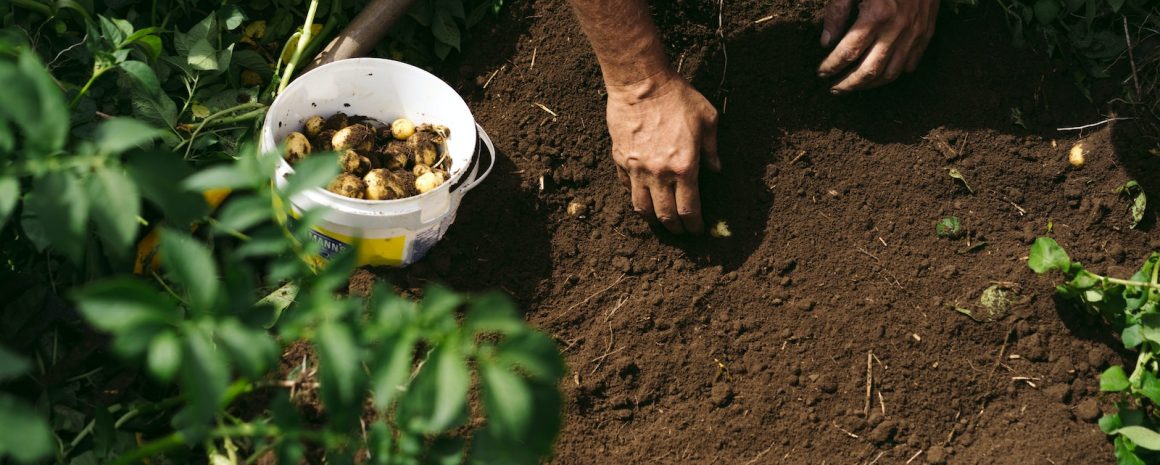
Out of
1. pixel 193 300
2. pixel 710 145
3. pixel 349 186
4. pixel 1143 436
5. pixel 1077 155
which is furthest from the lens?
pixel 1077 155

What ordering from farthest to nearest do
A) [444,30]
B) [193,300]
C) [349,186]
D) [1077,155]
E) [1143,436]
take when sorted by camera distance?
[444,30]
[1077,155]
[349,186]
[1143,436]
[193,300]

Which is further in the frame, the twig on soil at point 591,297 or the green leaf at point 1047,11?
the green leaf at point 1047,11

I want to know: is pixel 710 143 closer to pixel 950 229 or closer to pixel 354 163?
pixel 950 229

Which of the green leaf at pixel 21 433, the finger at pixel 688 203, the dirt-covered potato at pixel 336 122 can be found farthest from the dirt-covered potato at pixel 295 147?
the green leaf at pixel 21 433

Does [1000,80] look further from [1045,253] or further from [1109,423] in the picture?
[1109,423]

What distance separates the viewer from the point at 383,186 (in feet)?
5.87

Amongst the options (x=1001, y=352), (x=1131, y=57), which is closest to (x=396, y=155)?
(x=1001, y=352)

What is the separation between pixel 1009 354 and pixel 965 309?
0.11m

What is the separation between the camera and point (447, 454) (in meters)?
1.12

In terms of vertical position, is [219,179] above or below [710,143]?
above

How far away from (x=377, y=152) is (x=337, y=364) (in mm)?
1052

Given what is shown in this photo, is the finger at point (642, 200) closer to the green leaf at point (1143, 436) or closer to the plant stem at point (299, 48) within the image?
the plant stem at point (299, 48)

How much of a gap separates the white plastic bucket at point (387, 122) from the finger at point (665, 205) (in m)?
0.32

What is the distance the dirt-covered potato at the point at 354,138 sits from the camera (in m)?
1.85
